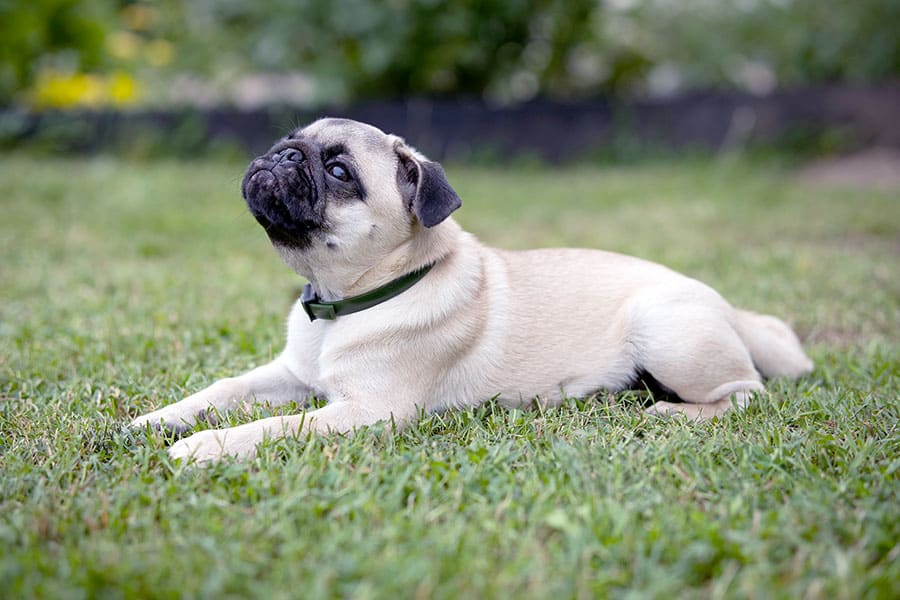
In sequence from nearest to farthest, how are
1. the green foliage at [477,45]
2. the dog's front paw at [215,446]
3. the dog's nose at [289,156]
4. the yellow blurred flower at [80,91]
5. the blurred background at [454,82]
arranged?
the dog's front paw at [215,446]
the dog's nose at [289,156]
the blurred background at [454,82]
the yellow blurred flower at [80,91]
the green foliage at [477,45]

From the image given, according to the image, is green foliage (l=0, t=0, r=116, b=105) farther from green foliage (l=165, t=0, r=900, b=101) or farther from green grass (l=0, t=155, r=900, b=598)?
green grass (l=0, t=155, r=900, b=598)

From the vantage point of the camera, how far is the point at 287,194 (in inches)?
137

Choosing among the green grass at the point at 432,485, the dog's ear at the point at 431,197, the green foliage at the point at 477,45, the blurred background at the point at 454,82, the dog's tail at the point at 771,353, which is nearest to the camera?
the green grass at the point at 432,485

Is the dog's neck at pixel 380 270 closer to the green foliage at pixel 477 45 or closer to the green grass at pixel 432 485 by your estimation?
the green grass at pixel 432 485

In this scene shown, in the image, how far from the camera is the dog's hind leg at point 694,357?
3.84 meters

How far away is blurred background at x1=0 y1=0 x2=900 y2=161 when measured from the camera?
1248cm

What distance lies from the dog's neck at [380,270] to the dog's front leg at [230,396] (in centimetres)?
46

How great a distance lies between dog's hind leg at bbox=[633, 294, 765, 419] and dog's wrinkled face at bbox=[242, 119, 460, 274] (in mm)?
1215

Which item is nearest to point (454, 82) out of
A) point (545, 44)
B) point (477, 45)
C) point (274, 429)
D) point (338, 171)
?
point (477, 45)

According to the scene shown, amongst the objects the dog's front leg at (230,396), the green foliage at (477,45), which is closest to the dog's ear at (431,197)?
the dog's front leg at (230,396)

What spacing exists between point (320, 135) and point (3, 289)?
3625mm

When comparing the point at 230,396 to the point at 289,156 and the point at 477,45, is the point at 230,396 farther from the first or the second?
the point at 477,45

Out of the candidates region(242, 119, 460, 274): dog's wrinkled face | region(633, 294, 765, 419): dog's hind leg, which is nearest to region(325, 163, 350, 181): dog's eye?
region(242, 119, 460, 274): dog's wrinkled face

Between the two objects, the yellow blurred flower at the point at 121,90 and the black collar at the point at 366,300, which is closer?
the black collar at the point at 366,300
